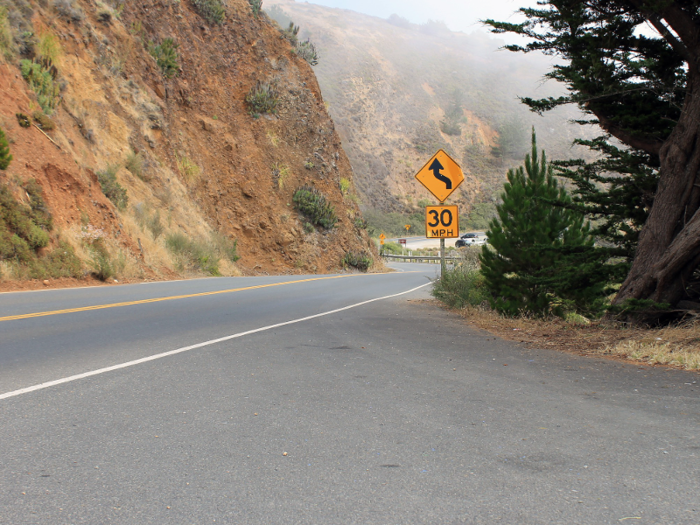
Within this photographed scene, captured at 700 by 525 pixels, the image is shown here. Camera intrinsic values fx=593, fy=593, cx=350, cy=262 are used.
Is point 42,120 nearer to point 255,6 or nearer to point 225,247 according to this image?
point 225,247

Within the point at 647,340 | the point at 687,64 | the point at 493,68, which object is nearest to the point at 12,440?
the point at 647,340

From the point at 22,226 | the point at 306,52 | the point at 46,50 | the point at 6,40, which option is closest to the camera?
the point at 22,226

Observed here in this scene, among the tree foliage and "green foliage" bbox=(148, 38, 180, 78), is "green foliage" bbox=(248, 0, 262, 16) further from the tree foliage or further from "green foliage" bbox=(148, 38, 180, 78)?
the tree foliage

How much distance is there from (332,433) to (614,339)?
5.16 m

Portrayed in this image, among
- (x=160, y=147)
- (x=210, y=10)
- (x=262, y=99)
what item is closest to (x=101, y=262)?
(x=160, y=147)

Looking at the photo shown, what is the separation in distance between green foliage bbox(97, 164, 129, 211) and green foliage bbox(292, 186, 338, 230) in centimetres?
1246

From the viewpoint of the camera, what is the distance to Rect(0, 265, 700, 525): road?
10.1 feet

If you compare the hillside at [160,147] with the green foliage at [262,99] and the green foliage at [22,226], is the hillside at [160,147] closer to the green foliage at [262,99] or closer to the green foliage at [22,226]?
the green foliage at [22,226]

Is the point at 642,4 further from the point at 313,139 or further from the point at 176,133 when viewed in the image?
the point at 313,139

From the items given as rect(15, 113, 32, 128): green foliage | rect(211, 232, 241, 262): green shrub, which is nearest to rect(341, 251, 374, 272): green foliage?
rect(211, 232, 241, 262): green shrub

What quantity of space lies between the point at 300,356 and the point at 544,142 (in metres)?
96.2

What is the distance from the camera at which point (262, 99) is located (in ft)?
113

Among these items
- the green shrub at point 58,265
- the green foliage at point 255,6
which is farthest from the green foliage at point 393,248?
the green shrub at point 58,265

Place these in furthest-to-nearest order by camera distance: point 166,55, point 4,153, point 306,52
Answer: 1. point 306,52
2. point 166,55
3. point 4,153
